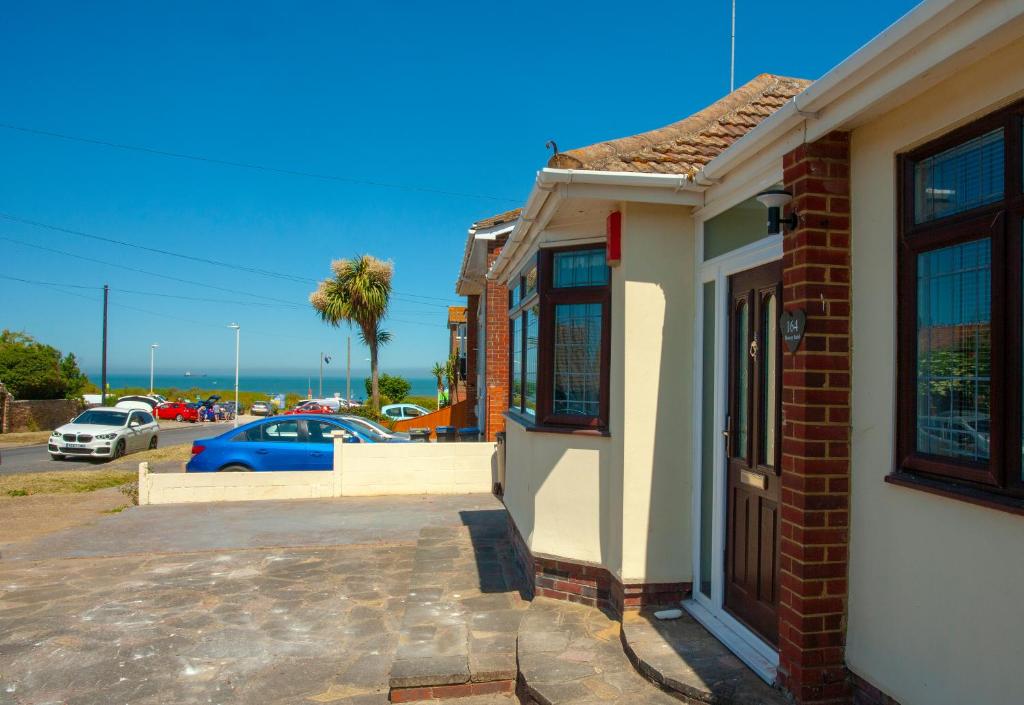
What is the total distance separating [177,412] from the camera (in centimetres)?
4128

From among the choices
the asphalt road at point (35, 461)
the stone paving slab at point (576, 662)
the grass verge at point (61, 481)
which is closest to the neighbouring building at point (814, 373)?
the stone paving slab at point (576, 662)

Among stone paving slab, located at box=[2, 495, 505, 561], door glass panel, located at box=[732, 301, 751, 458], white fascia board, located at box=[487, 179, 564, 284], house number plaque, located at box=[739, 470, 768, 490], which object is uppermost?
white fascia board, located at box=[487, 179, 564, 284]

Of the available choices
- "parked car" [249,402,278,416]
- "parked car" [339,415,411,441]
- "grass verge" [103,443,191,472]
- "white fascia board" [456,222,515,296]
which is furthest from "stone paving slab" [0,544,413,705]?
"parked car" [249,402,278,416]

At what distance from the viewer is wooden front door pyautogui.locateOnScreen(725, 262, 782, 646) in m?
3.77

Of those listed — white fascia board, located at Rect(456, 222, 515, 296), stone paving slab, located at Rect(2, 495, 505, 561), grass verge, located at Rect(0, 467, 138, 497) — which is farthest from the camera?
grass verge, located at Rect(0, 467, 138, 497)

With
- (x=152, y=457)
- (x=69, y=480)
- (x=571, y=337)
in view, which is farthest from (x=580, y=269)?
(x=152, y=457)

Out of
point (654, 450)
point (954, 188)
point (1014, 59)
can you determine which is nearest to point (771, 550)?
point (654, 450)

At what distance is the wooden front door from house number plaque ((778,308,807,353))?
404 mm

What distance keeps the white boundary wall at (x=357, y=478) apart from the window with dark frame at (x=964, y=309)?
8.85 meters

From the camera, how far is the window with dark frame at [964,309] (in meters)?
2.39

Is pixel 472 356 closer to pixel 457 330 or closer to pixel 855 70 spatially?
pixel 457 330

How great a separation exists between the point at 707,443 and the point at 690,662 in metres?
1.40

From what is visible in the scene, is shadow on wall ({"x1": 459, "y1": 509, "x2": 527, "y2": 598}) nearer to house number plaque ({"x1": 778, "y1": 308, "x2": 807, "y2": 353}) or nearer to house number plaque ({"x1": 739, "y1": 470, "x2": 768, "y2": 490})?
house number plaque ({"x1": 739, "y1": 470, "x2": 768, "y2": 490})

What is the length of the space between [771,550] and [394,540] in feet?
18.1
